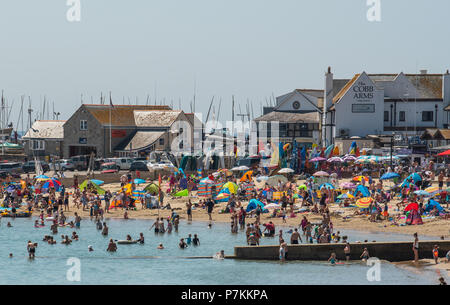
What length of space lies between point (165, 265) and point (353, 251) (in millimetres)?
9008

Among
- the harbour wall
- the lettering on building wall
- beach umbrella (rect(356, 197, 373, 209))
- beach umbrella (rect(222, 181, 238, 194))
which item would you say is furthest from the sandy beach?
the lettering on building wall

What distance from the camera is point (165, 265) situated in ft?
116

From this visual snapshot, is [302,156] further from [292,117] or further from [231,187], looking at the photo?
[292,117]

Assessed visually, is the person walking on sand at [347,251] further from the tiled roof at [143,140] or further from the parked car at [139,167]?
the tiled roof at [143,140]

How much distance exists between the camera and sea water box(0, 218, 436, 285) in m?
31.4

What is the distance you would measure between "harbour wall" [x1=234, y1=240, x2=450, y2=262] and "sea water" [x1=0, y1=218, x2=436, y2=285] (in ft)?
1.16

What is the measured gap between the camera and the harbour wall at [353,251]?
32.7m

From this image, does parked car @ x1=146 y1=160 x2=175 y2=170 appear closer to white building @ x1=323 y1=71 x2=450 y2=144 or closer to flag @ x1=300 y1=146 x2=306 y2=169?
flag @ x1=300 y1=146 x2=306 y2=169

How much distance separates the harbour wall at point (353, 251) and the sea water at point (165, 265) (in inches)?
13.9

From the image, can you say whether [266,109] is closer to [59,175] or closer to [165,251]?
[59,175]

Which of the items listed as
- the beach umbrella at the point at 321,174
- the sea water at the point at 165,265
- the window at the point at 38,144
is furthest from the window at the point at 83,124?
the beach umbrella at the point at 321,174

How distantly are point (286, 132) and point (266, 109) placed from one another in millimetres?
25774

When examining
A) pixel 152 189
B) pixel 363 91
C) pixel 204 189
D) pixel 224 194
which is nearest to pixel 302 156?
pixel 204 189
